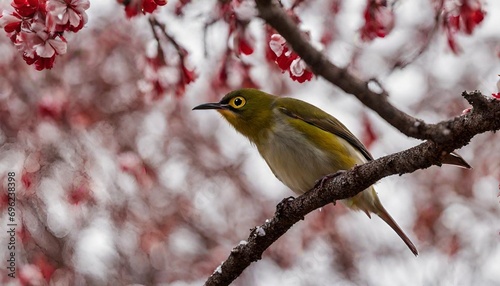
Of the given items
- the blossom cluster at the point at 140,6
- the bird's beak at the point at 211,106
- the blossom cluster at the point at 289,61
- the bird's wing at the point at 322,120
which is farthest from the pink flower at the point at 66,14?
the bird's wing at the point at 322,120

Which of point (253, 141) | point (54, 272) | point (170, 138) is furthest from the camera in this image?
Result: point (170, 138)

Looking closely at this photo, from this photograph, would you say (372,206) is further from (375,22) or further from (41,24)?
(41,24)

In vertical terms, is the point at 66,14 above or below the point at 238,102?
below

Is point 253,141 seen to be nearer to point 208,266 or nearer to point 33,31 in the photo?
point 33,31

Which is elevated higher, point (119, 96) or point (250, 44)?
point (119, 96)

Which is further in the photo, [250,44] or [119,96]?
[119,96]

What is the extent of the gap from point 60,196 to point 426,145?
530cm

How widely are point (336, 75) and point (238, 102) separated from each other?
11.3ft

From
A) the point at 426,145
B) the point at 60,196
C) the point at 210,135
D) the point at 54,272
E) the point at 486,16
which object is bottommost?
the point at 426,145

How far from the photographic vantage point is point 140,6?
381 cm

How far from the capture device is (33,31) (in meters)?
3.38

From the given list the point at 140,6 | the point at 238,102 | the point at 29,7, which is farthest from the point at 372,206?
the point at 29,7

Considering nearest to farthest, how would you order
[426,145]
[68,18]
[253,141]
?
[426,145] < [68,18] < [253,141]

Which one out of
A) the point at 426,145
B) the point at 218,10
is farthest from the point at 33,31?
the point at 426,145
